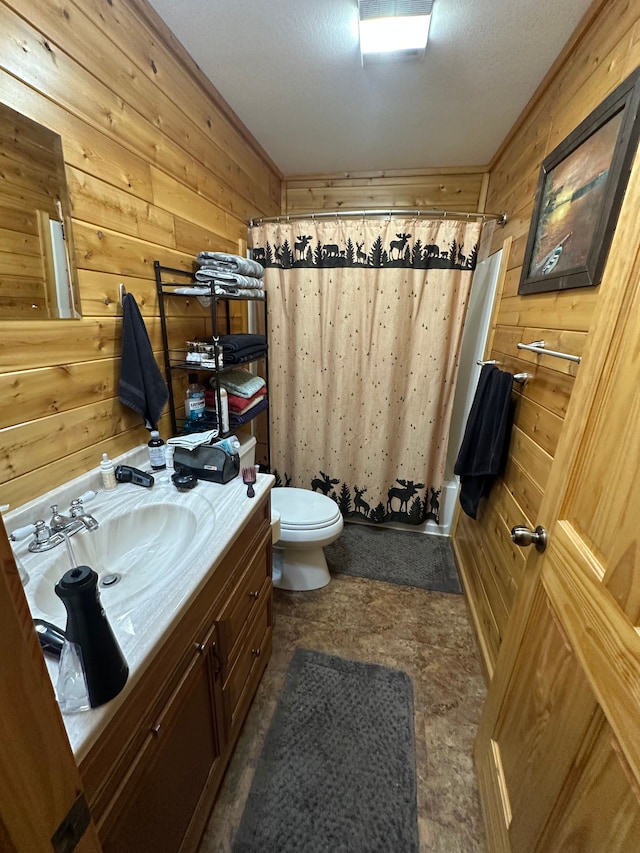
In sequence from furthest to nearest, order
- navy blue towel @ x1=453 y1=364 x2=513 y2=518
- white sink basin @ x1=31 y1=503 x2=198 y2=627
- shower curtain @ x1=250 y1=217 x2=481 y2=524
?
shower curtain @ x1=250 y1=217 x2=481 y2=524 → navy blue towel @ x1=453 y1=364 x2=513 y2=518 → white sink basin @ x1=31 y1=503 x2=198 y2=627

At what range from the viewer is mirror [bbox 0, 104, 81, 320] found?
858 mm

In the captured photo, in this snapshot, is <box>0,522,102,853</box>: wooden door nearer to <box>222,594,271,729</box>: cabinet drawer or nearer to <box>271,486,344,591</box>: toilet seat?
<box>222,594,271,729</box>: cabinet drawer

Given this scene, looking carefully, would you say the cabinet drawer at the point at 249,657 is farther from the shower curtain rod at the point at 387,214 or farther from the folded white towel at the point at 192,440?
the shower curtain rod at the point at 387,214

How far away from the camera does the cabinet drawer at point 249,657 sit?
1.08 m

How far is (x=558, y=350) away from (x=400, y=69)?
1.27 metres

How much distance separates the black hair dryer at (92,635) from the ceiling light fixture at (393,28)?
5.67 feet

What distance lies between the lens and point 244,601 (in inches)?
44.7

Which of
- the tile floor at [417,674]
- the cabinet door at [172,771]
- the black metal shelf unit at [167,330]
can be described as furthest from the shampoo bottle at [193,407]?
the tile floor at [417,674]

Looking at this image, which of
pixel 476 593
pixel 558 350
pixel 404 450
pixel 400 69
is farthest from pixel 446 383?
pixel 400 69

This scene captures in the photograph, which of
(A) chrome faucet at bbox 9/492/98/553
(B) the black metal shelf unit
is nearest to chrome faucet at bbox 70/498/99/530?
(A) chrome faucet at bbox 9/492/98/553

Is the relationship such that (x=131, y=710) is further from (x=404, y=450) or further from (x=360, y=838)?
(x=404, y=450)

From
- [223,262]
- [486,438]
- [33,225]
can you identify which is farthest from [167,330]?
[486,438]

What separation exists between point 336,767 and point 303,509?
97cm

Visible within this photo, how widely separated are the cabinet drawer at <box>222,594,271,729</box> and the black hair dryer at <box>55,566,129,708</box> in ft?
1.92
